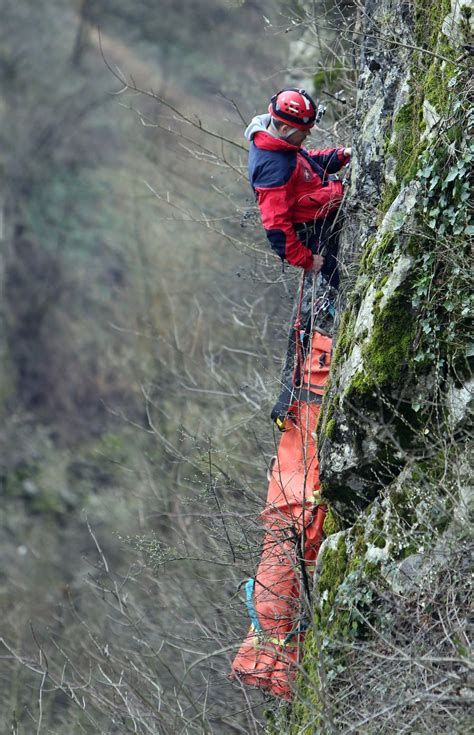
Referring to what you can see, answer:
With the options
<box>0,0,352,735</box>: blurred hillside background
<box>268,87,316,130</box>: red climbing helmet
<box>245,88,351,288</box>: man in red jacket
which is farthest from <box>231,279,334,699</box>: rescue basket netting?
<box>0,0,352,735</box>: blurred hillside background

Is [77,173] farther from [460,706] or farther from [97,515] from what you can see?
[460,706]

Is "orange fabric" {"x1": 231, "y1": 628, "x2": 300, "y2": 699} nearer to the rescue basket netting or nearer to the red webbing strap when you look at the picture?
the rescue basket netting

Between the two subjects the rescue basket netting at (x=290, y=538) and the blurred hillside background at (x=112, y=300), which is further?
the blurred hillside background at (x=112, y=300)

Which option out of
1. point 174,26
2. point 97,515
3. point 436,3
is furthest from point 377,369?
point 174,26

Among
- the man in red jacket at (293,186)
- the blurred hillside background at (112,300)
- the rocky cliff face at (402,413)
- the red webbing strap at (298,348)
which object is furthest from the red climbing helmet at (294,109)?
the blurred hillside background at (112,300)

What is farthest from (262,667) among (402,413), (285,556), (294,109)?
(294,109)

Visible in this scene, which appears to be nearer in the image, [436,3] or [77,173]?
[436,3]

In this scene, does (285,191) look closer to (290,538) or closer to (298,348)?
(298,348)

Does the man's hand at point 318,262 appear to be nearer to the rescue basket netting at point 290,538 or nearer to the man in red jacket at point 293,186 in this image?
the man in red jacket at point 293,186

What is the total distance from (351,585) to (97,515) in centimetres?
1849

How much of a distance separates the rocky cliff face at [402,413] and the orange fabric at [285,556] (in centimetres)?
19

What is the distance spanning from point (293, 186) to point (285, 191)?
12 centimetres

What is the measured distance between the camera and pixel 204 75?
2775 centimetres

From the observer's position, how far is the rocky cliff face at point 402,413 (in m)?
5.00
